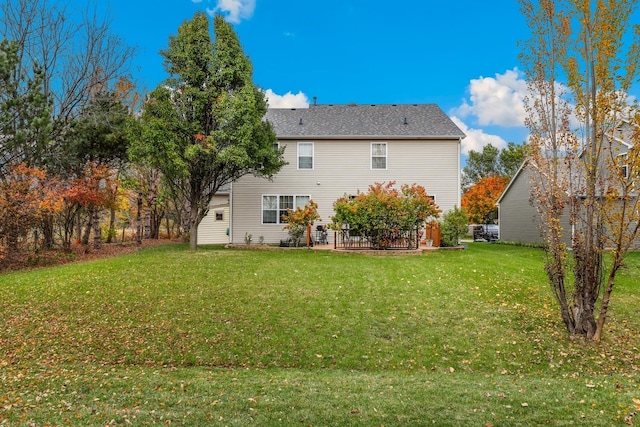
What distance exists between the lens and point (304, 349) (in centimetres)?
605

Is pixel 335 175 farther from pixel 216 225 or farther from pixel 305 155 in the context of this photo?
pixel 216 225

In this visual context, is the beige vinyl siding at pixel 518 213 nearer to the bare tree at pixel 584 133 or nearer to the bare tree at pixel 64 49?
the bare tree at pixel 584 133

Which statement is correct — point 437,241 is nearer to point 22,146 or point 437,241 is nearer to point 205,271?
point 205,271

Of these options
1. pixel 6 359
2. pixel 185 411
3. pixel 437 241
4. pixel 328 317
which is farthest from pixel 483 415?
pixel 437 241

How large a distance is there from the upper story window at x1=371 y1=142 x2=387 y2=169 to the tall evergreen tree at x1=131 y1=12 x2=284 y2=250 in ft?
19.1

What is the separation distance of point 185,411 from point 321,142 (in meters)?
15.3

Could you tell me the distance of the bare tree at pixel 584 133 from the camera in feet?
19.3

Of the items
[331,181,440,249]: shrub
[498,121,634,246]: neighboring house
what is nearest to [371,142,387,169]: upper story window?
[331,181,440,249]: shrub

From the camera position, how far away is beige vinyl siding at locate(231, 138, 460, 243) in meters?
17.9

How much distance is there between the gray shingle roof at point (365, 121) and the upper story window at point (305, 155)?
18.0 inches

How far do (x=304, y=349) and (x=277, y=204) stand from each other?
1243 cm

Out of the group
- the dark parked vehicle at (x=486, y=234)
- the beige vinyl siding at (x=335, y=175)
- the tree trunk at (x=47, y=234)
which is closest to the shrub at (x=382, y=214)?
the beige vinyl siding at (x=335, y=175)

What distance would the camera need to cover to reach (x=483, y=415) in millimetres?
3746

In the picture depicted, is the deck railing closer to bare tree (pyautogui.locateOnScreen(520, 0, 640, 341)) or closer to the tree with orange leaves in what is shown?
bare tree (pyautogui.locateOnScreen(520, 0, 640, 341))
